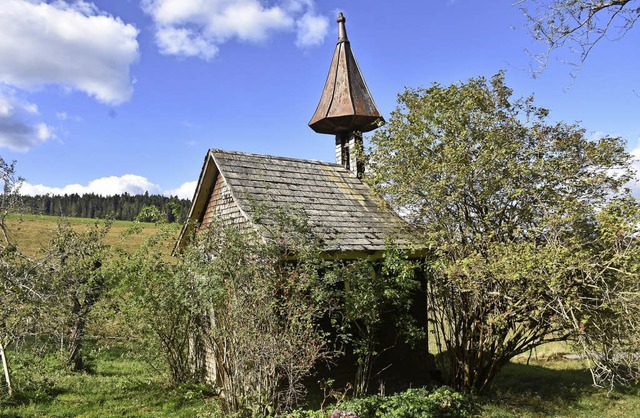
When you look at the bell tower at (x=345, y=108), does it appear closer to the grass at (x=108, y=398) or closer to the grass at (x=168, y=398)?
the grass at (x=168, y=398)

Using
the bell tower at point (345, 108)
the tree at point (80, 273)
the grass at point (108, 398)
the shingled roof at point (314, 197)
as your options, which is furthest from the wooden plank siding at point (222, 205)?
the bell tower at point (345, 108)

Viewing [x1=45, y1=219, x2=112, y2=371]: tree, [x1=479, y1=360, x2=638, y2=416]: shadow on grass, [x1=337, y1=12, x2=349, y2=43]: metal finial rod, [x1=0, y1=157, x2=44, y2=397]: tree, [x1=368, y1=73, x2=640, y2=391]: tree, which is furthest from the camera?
[x1=337, y1=12, x2=349, y2=43]: metal finial rod

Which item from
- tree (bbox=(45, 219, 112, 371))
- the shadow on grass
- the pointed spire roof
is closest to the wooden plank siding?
tree (bbox=(45, 219, 112, 371))

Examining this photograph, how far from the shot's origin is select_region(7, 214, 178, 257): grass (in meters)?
9.21

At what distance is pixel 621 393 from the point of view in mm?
11008

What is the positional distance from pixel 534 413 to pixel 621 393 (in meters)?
3.56

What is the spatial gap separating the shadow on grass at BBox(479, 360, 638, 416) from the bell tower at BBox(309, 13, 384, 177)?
7.62 m

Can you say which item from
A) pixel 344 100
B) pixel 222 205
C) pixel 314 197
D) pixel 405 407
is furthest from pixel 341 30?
pixel 405 407

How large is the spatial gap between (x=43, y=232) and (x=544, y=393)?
45.0 ft

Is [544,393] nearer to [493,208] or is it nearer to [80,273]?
[493,208]

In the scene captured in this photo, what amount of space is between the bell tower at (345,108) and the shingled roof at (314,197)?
1.77m

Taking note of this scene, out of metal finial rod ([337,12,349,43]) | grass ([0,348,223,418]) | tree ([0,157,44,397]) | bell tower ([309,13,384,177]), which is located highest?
metal finial rod ([337,12,349,43])

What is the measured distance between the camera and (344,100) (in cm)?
1493

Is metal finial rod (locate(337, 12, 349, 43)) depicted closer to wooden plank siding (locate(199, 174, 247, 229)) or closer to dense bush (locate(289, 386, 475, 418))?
wooden plank siding (locate(199, 174, 247, 229))
